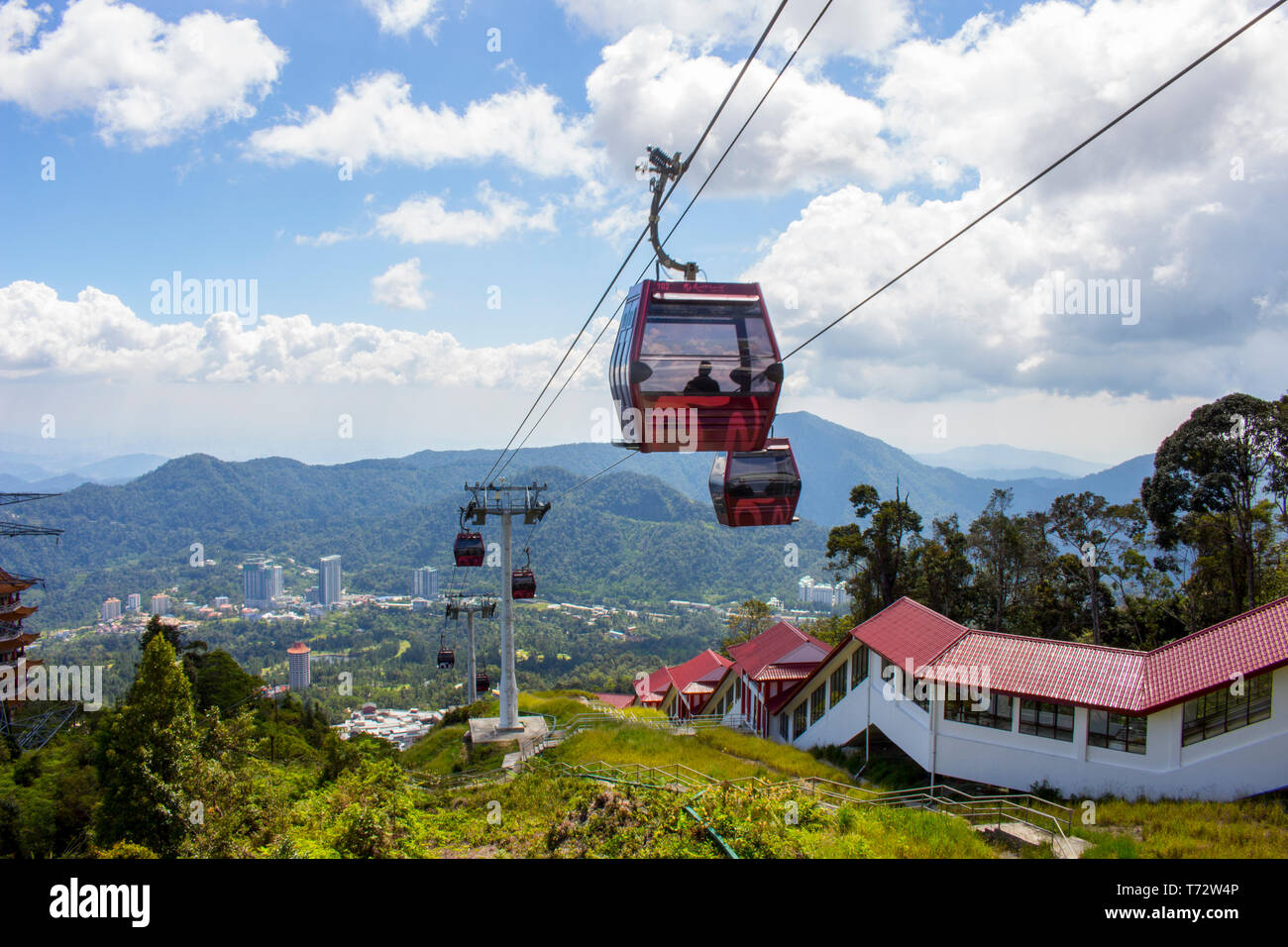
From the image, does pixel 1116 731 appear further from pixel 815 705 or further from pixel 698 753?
pixel 815 705

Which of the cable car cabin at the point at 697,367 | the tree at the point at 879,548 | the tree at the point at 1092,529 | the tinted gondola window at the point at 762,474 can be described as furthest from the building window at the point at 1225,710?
the tree at the point at 879,548

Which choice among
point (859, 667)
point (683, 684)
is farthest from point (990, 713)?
point (683, 684)

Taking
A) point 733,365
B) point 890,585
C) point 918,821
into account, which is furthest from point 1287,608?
point 890,585

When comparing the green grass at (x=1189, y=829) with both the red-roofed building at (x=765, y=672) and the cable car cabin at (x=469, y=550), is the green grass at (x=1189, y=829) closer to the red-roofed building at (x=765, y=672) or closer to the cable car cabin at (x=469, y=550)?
the red-roofed building at (x=765, y=672)

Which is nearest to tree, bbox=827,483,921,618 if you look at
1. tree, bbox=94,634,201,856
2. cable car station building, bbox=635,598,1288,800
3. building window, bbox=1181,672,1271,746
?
cable car station building, bbox=635,598,1288,800
